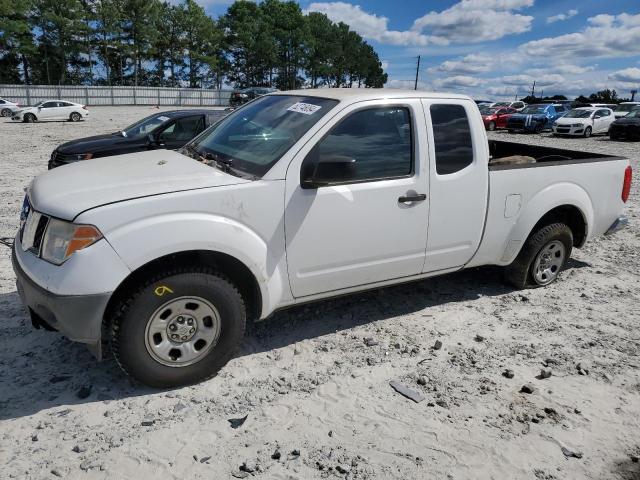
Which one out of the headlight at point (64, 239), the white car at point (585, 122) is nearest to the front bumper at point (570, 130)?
the white car at point (585, 122)

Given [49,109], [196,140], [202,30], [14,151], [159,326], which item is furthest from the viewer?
[202,30]

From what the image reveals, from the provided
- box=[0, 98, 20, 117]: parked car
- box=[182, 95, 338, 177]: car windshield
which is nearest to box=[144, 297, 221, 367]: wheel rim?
box=[182, 95, 338, 177]: car windshield

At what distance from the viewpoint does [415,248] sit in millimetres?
4012

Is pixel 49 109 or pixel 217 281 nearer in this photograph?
pixel 217 281

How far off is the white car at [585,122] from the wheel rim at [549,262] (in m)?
23.3

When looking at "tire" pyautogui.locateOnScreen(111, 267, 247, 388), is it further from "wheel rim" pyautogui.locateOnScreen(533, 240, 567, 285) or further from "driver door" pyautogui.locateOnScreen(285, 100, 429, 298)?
"wheel rim" pyautogui.locateOnScreen(533, 240, 567, 285)

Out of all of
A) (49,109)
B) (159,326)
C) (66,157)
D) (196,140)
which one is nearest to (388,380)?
(159,326)

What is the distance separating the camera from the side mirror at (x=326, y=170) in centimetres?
335

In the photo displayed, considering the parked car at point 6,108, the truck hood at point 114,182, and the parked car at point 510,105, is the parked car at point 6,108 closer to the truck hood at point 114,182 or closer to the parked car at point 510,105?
the parked car at point 510,105

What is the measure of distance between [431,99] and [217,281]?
2191 mm

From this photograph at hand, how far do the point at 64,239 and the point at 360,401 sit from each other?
6.67 feet

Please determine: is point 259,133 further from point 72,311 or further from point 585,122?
point 585,122

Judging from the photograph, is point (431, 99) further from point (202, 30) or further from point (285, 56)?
point (285, 56)

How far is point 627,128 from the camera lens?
934 inches
